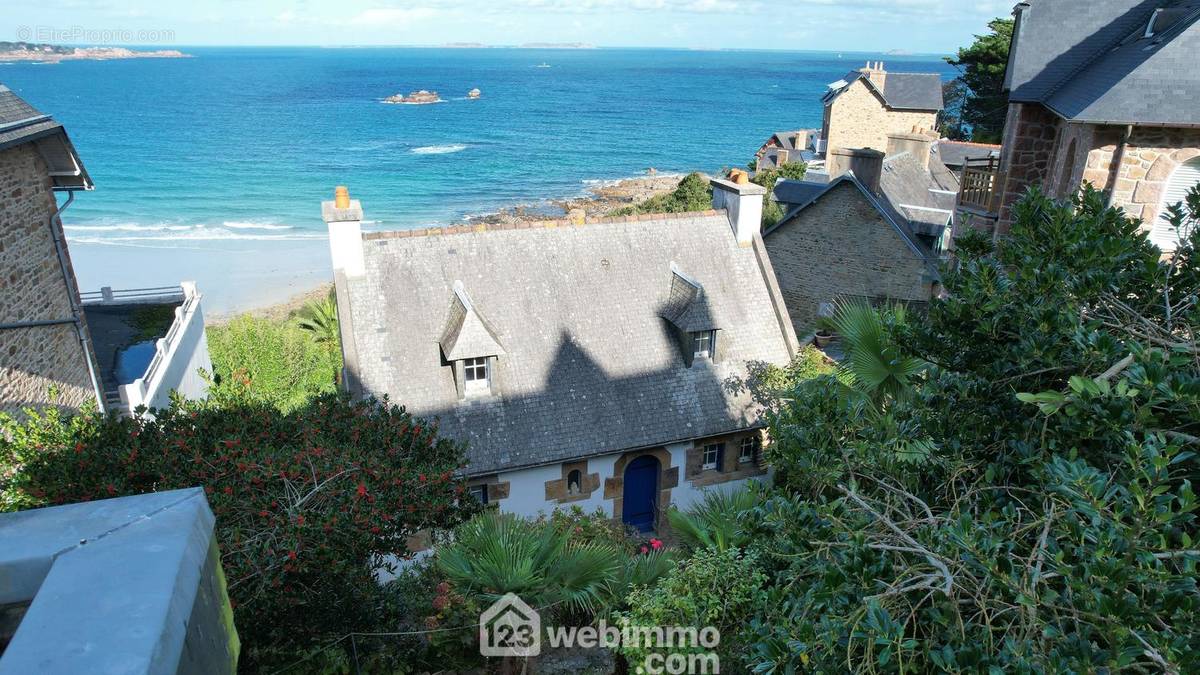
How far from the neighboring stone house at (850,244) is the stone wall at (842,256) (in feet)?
0.09

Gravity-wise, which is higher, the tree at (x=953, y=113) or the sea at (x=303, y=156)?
the tree at (x=953, y=113)

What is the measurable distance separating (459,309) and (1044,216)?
33.6 feet

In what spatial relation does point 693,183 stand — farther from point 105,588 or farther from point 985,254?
point 105,588

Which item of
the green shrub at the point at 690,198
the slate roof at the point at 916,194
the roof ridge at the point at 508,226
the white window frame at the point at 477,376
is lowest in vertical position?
the green shrub at the point at 690,198

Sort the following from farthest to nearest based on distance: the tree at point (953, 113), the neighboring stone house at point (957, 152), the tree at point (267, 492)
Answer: the tree at point (953, 113)
the neighboring stone house at point (957, 152)
the tree at point (267, 492)

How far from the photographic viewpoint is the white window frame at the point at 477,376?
13.5 m

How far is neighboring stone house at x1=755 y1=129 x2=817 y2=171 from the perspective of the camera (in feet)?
167

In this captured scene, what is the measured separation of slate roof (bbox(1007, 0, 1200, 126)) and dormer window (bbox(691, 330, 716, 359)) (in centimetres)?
720

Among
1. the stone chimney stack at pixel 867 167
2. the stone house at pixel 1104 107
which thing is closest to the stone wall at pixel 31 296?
the stone house at pixel 1104 107

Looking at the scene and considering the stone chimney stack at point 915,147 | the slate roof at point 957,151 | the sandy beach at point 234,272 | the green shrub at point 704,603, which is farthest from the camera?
the sandy beach at point 234,272

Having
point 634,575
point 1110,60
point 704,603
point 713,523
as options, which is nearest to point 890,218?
point 1110,60

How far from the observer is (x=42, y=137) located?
10.2 metres

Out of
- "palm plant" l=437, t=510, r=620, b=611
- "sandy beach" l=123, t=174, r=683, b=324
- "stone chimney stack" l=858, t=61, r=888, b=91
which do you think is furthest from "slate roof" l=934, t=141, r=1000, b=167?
"palm plant" l=437, t=510, r=620, b=611

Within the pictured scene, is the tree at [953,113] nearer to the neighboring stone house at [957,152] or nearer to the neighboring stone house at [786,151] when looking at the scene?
the neighboring stone house at [786,151]
